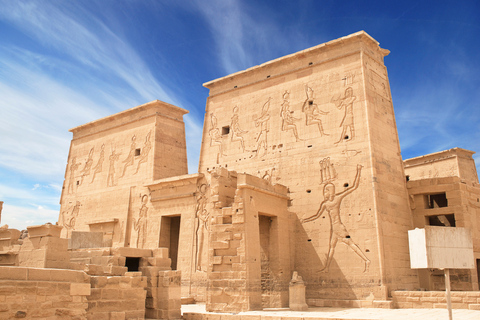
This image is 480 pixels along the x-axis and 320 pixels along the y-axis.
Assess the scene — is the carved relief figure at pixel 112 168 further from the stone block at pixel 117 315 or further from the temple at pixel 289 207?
the stone block at pixel 117 315

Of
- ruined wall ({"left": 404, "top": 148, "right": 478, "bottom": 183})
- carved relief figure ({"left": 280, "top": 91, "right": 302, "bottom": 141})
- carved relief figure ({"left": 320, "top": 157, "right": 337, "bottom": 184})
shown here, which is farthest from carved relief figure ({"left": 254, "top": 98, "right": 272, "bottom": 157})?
ruined wall ({"left": 404, "top": 148, "right": 478, "bottom": 183})

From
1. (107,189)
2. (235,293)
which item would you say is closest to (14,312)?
(235,293)

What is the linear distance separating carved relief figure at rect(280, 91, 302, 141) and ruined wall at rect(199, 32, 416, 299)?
1.3 inches

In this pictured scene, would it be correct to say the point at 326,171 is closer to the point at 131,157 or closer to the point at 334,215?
the point at 334,215

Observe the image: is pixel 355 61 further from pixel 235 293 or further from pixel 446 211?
pixel 235 293

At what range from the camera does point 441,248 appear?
523 centimetres

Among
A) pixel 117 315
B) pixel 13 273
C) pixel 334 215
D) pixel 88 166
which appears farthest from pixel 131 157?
pixel 13 273

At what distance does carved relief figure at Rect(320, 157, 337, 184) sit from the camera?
503 inches

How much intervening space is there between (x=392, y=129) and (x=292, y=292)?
239 inches

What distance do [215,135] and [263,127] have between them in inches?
83.2

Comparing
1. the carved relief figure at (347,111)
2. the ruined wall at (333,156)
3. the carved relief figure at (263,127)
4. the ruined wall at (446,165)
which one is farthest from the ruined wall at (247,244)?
the ruined wall at (446,165)

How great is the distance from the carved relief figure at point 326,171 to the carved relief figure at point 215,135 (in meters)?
3.95

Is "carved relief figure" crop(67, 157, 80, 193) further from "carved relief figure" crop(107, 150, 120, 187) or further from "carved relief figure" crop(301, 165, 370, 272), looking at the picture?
"carved relief figure" crop(301, 165, 370, 272)

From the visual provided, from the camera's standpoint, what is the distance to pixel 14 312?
7004 millimetres
